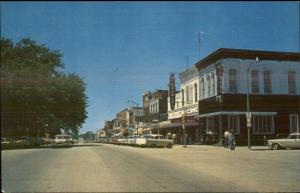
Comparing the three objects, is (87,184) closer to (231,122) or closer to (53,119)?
(53,119)

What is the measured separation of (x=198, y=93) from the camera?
178ft

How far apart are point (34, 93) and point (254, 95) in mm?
25748

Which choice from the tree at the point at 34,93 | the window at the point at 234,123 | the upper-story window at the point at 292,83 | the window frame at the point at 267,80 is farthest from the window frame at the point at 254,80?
the tree at the point at 34,93

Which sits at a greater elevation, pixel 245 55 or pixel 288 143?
pixel 245 55

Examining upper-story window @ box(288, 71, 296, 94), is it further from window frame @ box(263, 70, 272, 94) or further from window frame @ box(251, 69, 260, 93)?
window frame @ box(251, 69, 260, 93)

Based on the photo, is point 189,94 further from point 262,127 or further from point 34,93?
point 34,93

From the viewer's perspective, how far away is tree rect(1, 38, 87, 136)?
2200cm

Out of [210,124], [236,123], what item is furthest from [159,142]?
[236,123]

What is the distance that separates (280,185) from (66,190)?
5420 millimetres

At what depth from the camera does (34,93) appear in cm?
2795

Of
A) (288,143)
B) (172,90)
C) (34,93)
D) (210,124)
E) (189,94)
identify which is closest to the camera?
(34,93)

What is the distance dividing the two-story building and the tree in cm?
1435

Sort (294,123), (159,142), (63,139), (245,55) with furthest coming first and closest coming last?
(63,139) < (294,123) < (245,55) < (159,142)

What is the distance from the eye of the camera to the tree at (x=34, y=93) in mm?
22000
